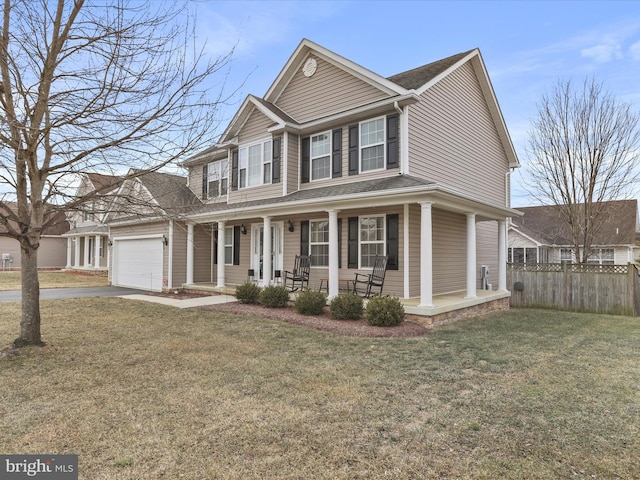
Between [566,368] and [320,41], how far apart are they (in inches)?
428

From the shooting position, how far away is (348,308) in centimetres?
848

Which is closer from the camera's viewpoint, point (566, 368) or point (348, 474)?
point (348, 474)

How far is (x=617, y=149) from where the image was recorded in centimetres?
1330

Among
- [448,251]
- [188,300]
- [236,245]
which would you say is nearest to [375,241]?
[448,251]

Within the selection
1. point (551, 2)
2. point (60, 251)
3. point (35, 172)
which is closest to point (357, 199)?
point (35, 172)

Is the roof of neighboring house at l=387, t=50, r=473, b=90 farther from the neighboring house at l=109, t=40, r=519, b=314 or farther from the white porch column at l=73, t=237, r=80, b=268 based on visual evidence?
the white porch column at l=73, t=237, r=80, b=268

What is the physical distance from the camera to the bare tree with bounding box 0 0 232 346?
5004 mm

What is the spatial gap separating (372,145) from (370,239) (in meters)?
2.57

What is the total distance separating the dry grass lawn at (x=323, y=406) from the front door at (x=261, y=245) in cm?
539

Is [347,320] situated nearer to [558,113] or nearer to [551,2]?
[551,2]

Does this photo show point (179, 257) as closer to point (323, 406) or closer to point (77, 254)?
point (323, 406)

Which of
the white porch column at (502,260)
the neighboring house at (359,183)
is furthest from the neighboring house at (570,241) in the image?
the white porch column at (502,260)

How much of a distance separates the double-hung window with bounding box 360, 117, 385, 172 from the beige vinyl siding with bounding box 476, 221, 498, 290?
562 centimetres

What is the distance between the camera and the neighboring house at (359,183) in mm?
9641
